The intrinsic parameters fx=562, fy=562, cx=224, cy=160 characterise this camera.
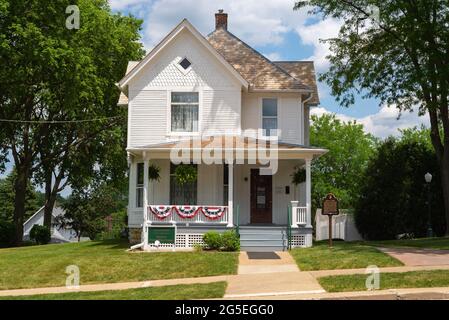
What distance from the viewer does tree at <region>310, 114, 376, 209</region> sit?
57.0 m

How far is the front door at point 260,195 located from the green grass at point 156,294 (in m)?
10.4

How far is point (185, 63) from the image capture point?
23156mm

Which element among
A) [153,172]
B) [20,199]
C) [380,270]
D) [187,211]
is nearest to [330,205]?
[380,270]

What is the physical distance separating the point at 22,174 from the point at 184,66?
17.2 metres

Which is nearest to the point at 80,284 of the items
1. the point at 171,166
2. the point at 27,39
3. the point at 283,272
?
the point at 283,272

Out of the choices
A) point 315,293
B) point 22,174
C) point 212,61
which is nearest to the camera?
point 315,293

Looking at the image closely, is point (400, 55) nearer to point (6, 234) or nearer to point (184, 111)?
point (184, 111)

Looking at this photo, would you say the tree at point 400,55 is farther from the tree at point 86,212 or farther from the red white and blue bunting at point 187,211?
the tree at point 86,212

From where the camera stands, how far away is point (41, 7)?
28.2 meters

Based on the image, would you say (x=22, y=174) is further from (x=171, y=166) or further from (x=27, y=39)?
(x=171, y=166)

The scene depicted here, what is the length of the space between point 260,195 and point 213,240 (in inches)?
182

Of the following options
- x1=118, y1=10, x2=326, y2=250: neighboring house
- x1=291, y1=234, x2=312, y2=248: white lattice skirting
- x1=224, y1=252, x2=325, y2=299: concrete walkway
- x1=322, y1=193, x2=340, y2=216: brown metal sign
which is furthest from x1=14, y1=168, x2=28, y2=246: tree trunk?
x1=322, y1=193, x2=340, y2=216: brown metal sign

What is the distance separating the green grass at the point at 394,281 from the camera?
11953 mm

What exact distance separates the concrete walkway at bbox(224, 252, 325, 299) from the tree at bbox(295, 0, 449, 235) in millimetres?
11501
